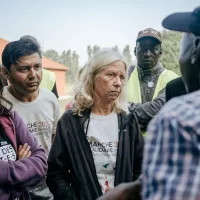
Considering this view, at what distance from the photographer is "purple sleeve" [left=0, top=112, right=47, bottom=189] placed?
1.72m

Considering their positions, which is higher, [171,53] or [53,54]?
[53,54]

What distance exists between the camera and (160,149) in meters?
0.69

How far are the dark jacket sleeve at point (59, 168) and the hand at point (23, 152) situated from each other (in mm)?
205

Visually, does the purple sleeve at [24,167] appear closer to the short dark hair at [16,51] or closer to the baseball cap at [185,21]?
the short dark hair at [16,51]

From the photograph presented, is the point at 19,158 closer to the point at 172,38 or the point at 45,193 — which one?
the point at 45,193

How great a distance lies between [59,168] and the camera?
2.10 meters

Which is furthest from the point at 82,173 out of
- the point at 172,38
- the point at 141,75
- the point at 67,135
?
the point at 172,38

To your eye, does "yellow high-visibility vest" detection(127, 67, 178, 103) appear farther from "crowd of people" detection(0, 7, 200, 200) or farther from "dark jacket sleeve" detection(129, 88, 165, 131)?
"dark jacket sleeve" detection(129, 88, 165, 131)

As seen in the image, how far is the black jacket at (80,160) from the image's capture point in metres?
1.99

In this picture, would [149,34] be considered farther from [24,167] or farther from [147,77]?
[24,167]

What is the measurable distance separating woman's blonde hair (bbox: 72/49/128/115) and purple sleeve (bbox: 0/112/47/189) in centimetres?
Result: 44

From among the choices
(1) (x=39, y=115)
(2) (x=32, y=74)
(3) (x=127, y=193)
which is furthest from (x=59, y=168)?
(3) (x=127, y=193)

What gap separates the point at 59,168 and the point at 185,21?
59.5 inches

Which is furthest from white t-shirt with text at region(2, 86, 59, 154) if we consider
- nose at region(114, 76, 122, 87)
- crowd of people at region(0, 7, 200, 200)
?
nose at region(114, 76, 122, 87)
